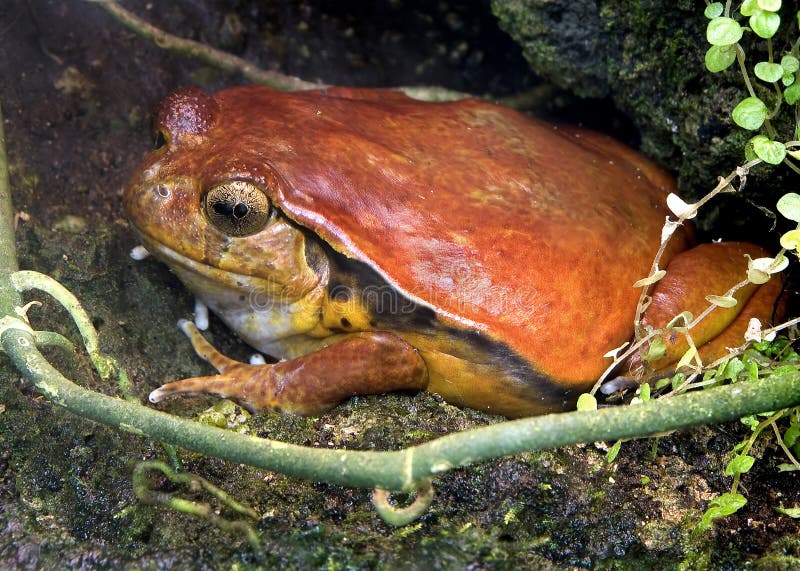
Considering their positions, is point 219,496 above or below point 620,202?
below

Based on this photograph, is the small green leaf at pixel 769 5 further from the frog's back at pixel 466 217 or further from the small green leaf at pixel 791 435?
the small green leaf at pixel 791 435

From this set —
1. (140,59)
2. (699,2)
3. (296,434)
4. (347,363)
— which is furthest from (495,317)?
(140,59)

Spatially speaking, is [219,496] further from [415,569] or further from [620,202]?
[620,202]

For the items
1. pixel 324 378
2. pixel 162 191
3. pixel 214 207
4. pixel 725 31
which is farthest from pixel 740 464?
pixel 162 191

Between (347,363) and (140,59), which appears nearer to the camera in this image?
(347,363)

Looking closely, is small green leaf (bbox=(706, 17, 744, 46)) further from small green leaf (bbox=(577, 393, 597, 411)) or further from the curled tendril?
the curled tendril
